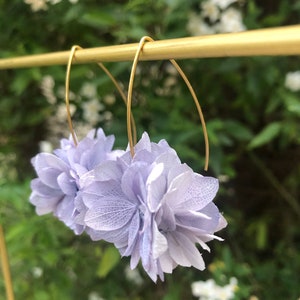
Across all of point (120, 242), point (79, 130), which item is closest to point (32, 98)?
point (79, 130)

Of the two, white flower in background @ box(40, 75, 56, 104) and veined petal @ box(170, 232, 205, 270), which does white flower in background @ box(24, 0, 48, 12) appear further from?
veined petal @ box(170, 232, 205, 270)

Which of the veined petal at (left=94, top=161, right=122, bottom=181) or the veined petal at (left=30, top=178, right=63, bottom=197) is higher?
the veined petal at (left=94, top=161, right=122, bottom=181)

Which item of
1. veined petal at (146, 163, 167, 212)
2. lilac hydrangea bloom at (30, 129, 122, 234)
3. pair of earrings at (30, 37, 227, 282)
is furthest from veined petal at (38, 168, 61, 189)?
veined petal at (146, 163, 167, 212)

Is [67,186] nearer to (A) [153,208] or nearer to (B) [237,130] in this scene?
(A) [153,208]

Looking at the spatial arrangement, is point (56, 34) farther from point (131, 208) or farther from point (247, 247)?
point (131, 208)

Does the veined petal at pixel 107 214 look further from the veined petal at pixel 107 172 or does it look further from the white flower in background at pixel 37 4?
the white flower in background at pixel 37 4

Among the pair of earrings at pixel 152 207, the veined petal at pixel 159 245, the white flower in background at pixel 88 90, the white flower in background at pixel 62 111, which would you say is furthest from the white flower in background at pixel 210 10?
the veined petal at pixel 159 245
